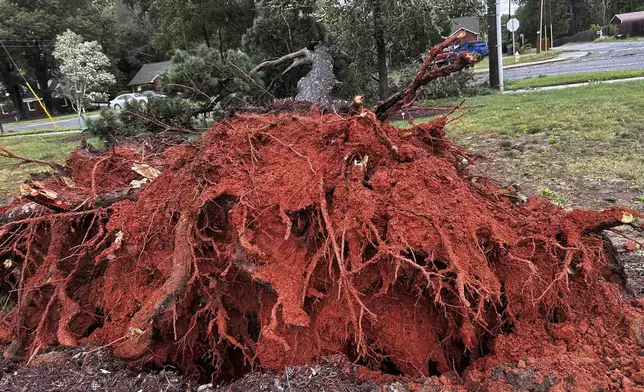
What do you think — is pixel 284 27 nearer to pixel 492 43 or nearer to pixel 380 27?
pixel 380 27

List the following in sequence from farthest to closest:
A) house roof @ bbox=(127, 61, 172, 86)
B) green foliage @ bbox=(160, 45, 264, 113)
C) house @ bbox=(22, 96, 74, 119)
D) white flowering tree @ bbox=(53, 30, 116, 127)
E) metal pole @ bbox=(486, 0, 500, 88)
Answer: house @ bbox=(22, 96, 74, 119)
house roof @ bbox=(127, 61, 172, 86)
white flowering tree @ bbox=(53, 30, 116, 127)
metal pole @ bbox=(486, 0, 500, 88)
green foliage @ bbox=(160, 45, 264, 113)

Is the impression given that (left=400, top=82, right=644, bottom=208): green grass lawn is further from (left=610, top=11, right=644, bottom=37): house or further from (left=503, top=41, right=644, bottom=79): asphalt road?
(left=610, top=11, right=644, bottom=37): house

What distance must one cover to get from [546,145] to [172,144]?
19.5 ft

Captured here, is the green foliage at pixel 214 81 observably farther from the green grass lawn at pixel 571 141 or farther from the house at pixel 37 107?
the house at pixel 37 107

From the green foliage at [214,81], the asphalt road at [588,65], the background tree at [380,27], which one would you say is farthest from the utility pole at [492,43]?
the green foliage at [214,81]

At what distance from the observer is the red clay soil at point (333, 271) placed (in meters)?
2.22

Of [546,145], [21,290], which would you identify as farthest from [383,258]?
[546,145]

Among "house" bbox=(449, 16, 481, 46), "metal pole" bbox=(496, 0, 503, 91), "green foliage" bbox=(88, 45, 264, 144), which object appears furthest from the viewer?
"metal pole" bbox=(496, 0, 503, 91)

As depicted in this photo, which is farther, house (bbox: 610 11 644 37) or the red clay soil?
house (bbox: 610 11 644 37)

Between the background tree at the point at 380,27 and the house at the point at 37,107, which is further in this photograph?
the house at the point at 37,107

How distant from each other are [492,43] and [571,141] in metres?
9.12

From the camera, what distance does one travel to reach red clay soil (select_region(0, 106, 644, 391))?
222 cm

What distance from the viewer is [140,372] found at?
233cm

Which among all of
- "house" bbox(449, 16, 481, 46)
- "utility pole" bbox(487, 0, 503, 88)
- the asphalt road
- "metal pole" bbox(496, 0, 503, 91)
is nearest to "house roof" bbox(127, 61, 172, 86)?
"house" bbox(449, 16, 481, 46)
